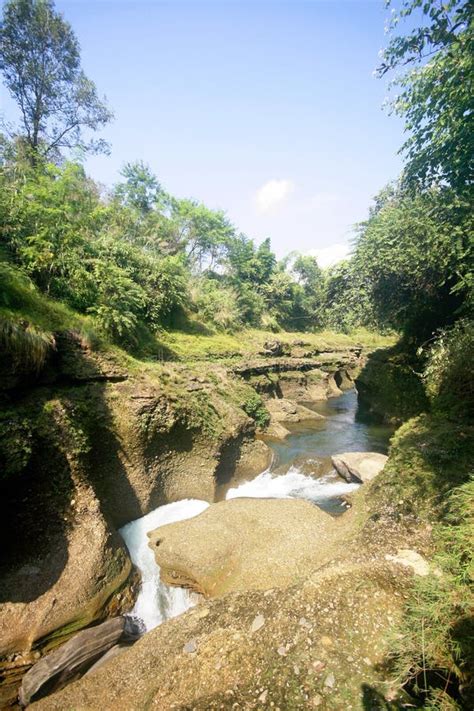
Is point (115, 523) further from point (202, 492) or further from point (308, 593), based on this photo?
point (308, 593)

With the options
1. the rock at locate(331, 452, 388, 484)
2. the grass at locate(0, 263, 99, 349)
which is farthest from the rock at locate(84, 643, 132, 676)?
the rock at locate(331, 452, 388, 484)

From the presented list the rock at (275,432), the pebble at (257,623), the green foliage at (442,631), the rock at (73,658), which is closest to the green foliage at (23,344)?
the rock at (73,658)

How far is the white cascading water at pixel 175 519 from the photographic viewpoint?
6.58 meters

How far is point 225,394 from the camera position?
42.1 feet

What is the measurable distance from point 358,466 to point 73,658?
912 cm

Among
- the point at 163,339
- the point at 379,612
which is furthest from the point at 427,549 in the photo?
the point at 163,339

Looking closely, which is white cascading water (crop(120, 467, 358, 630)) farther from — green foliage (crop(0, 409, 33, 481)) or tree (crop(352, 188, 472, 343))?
tree (crop(352, 188, 472, 343))

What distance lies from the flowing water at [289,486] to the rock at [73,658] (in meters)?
0.74

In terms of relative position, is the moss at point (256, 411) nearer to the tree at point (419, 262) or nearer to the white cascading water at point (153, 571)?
the white cascading water at point (153, 571)

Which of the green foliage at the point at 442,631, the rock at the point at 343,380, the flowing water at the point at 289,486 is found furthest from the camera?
the rock at the point at 343,380

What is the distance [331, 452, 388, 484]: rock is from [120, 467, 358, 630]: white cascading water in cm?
33

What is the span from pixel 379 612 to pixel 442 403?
734 centimetres

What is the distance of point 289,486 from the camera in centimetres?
1092

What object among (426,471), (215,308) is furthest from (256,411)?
(215,308)
